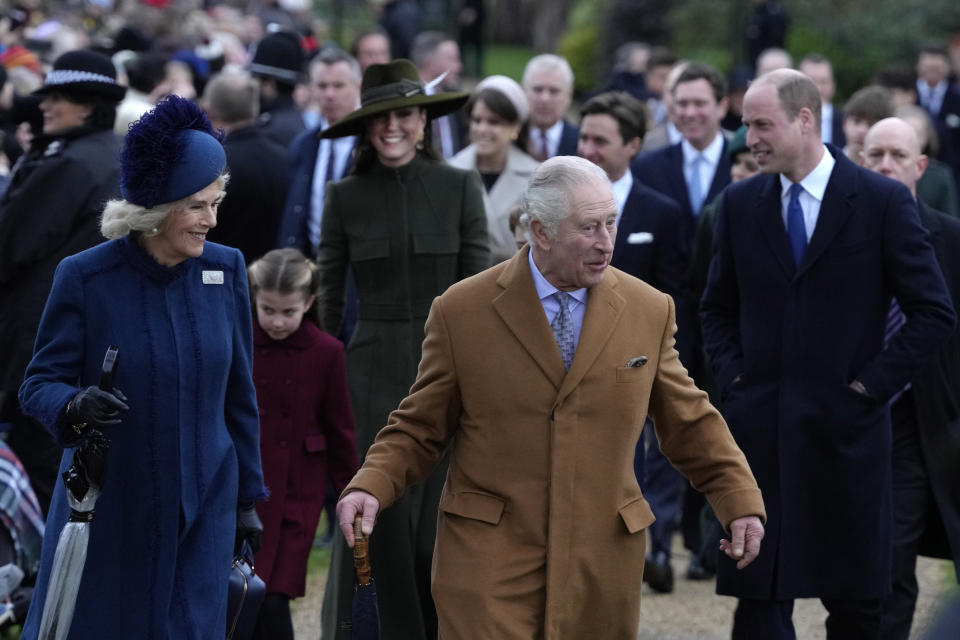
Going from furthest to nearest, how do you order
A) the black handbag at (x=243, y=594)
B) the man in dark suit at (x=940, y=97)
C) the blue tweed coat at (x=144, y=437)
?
the man in dark suit at (x=940, y=97), the black handbag at (x=243, y=594), the blue tweed coat at (x=144, y=437)

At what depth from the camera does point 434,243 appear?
6.61 metres

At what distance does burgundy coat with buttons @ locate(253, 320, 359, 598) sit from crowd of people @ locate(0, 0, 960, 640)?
0.04 feet

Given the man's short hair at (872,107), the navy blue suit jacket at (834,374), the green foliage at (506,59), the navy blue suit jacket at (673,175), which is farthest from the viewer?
the green foliage at (506,59)

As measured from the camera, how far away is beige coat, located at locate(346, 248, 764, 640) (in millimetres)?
4496

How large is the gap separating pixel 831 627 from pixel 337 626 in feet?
6.41

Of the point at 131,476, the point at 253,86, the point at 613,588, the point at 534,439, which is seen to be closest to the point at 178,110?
the point at 131,476

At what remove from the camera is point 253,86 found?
9.45 m

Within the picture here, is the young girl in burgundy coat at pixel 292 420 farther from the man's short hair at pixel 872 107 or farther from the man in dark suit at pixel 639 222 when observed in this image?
the man's short hair at pixel 872 107

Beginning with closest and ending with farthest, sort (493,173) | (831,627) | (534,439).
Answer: (534,439) → (831,627) → (493,173)

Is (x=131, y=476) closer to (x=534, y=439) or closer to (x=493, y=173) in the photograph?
(x=534, y=439)

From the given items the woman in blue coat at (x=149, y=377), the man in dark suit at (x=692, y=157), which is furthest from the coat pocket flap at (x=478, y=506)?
the man in dark suit at (x=692, y=157)

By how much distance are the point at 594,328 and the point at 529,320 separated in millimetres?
191

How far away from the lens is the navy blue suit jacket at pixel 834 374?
5883 millimetres

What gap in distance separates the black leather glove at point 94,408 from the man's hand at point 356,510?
690 mm
